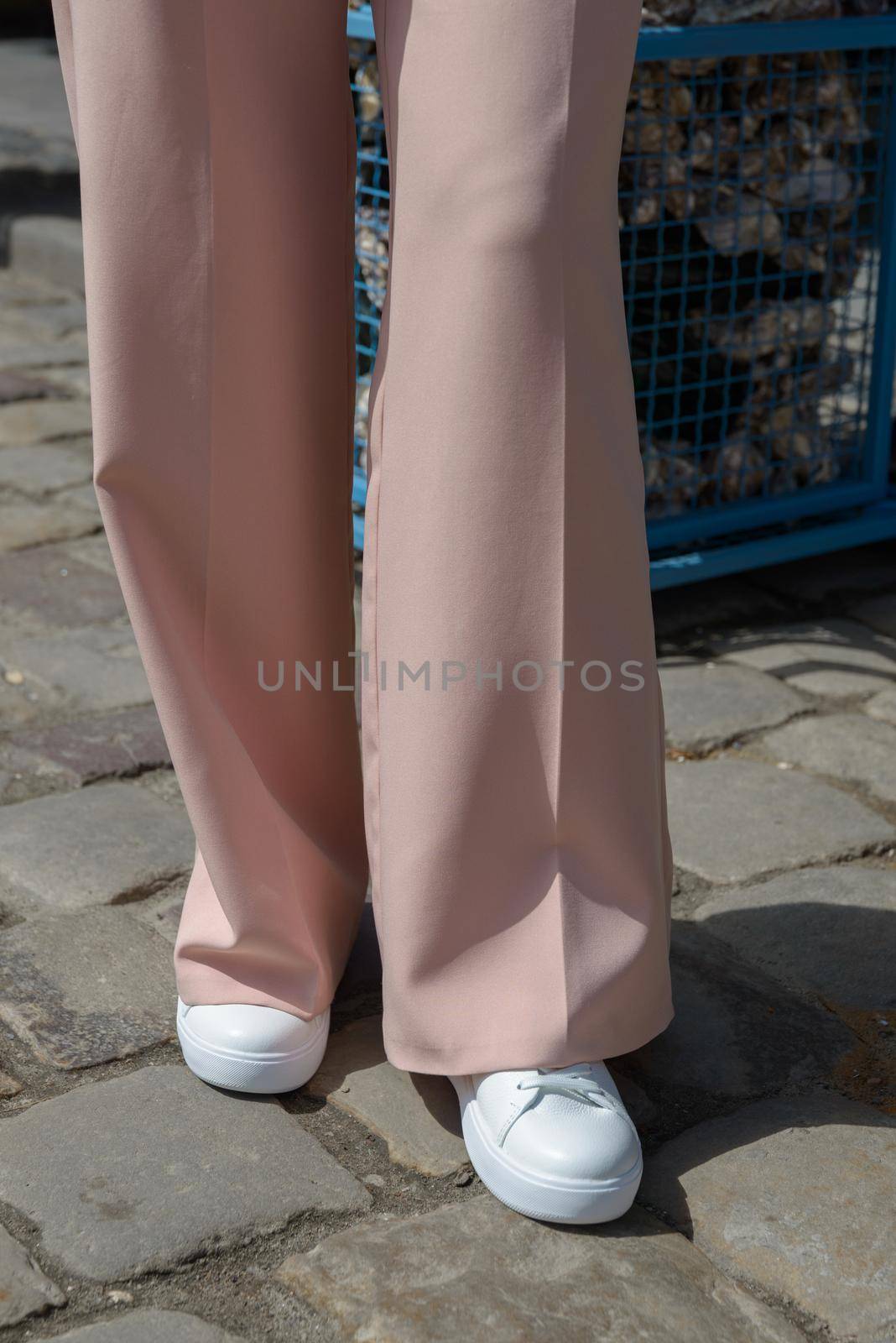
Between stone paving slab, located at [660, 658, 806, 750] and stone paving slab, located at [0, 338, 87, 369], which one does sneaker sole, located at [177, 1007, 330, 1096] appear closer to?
stone paving slab, located at [660, 658, 806, 750]

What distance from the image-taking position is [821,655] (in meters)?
2.39

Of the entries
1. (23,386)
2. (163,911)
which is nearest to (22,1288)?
(163,911)

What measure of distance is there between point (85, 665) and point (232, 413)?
45.2 inches

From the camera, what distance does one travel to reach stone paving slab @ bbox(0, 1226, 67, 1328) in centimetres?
104

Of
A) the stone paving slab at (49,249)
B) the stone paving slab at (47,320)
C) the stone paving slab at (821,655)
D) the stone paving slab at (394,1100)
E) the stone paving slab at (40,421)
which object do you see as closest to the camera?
the stone paving slab at (394,1100)

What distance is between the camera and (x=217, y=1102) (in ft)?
4.24

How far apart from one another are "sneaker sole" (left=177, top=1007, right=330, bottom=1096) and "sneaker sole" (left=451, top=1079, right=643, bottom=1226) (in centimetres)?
20

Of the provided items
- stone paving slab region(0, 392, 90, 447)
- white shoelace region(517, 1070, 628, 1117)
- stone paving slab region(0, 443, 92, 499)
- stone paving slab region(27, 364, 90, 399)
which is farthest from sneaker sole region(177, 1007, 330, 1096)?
stone paving slab region(27, 364, 90, 399)

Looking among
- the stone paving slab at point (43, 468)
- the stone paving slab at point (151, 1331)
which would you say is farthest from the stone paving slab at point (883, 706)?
the stone paving slab at point (43, 468)

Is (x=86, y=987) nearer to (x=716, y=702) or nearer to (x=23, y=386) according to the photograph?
(x=716, y=702)

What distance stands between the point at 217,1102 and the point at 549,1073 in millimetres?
303

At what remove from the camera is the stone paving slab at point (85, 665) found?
84.8 inches

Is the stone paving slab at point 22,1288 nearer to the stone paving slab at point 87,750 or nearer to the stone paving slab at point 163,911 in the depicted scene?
the stone paving slab at point 163,911

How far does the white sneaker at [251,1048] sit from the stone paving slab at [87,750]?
670 mm
